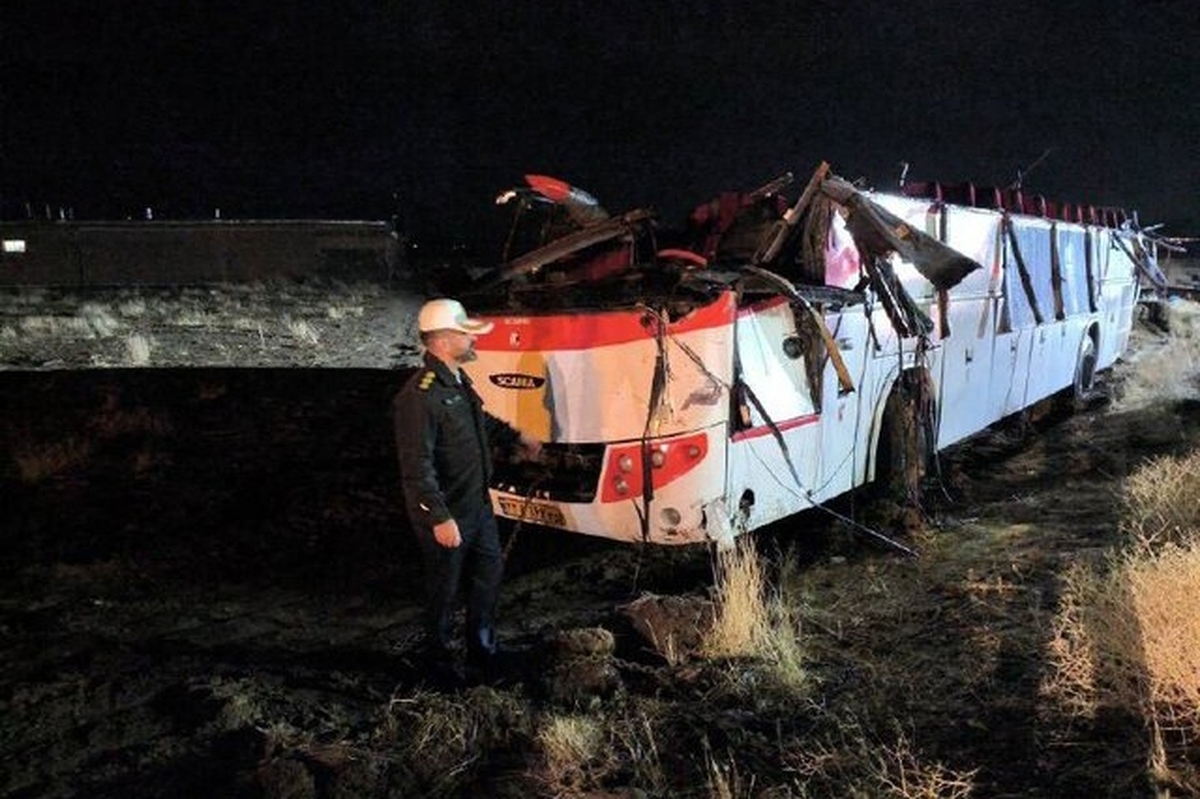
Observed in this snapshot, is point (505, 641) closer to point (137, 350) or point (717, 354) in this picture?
point (717, 354)

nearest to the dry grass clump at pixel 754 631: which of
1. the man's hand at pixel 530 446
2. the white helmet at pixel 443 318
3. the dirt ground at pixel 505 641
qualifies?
the dirt ground at pixel 505 641

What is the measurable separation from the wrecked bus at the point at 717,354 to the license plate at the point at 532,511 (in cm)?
1

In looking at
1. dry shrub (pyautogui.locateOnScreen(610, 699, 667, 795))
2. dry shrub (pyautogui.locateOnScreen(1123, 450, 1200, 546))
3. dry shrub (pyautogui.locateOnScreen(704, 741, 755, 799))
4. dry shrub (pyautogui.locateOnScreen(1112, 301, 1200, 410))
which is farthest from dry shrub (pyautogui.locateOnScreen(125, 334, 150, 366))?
dry shrub (pyautogui.locateOnScreen(1112, 301, 1200, 410))

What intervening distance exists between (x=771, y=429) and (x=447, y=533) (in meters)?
2.37

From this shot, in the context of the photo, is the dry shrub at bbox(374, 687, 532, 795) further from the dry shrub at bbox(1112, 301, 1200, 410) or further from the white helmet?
the dry shrub at bbox(1112, 301, 1200, 410)

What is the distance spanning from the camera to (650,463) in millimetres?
5906

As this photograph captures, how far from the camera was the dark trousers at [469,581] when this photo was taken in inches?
191

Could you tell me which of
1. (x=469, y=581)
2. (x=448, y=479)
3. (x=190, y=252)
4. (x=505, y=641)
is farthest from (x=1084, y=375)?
(x=190, y=252)

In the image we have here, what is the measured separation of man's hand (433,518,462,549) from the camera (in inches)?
180

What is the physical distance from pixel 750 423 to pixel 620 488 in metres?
0.89

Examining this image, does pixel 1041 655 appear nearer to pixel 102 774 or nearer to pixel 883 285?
pixel 883 285

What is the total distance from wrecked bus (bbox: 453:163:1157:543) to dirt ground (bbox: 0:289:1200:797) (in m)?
0.59

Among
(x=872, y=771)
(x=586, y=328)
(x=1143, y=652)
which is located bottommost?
(x=872, y=771)

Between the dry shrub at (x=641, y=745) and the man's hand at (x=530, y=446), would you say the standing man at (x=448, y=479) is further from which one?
the man's hand at (x=530, y=446)
